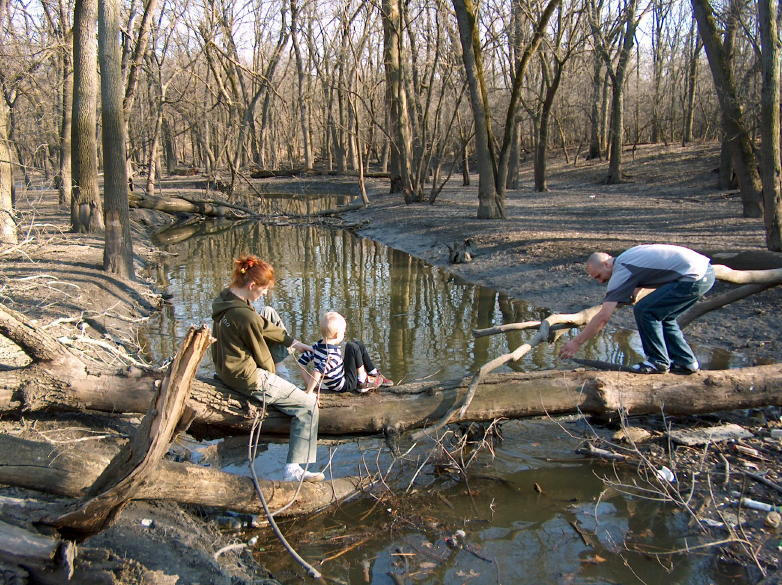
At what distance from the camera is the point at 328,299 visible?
41.1ft

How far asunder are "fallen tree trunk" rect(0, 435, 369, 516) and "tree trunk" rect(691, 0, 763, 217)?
13.2 meters

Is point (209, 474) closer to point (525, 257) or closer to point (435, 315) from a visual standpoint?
point (435, 315)

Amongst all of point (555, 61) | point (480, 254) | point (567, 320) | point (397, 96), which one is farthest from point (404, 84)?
point (567, 320)

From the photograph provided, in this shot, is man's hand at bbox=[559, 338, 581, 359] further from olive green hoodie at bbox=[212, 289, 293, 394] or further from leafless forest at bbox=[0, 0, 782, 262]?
leafless forest at bbox=[0, 0, 782, 262]

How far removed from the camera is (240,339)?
4727 mm

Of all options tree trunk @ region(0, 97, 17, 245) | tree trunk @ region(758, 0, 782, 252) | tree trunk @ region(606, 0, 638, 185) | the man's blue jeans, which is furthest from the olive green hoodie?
tree trunk @ region(606, 0, 638, 185)

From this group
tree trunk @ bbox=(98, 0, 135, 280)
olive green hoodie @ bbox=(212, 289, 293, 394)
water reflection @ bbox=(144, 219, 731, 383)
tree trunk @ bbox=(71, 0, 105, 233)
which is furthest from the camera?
tree trunk @ bbox=(71, 0, 105, 233)

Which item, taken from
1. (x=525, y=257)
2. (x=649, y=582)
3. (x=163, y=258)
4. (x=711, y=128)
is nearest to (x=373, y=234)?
(x=163, y=258)

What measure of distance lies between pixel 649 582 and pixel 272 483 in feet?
8.55

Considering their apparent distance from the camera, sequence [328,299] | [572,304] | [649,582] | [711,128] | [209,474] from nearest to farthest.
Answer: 1. [649,582]
2. [209,474]
3. [572,304]
4. [328,299]
5. [711,128]

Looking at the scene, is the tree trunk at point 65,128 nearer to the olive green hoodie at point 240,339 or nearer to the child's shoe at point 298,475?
the olive green hoodie at point 240,339

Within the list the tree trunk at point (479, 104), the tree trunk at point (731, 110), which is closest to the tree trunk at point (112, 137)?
the tree trunk at point (479, 104)

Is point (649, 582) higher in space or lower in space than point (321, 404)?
lower

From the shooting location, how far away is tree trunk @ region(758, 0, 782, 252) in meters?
9.97
